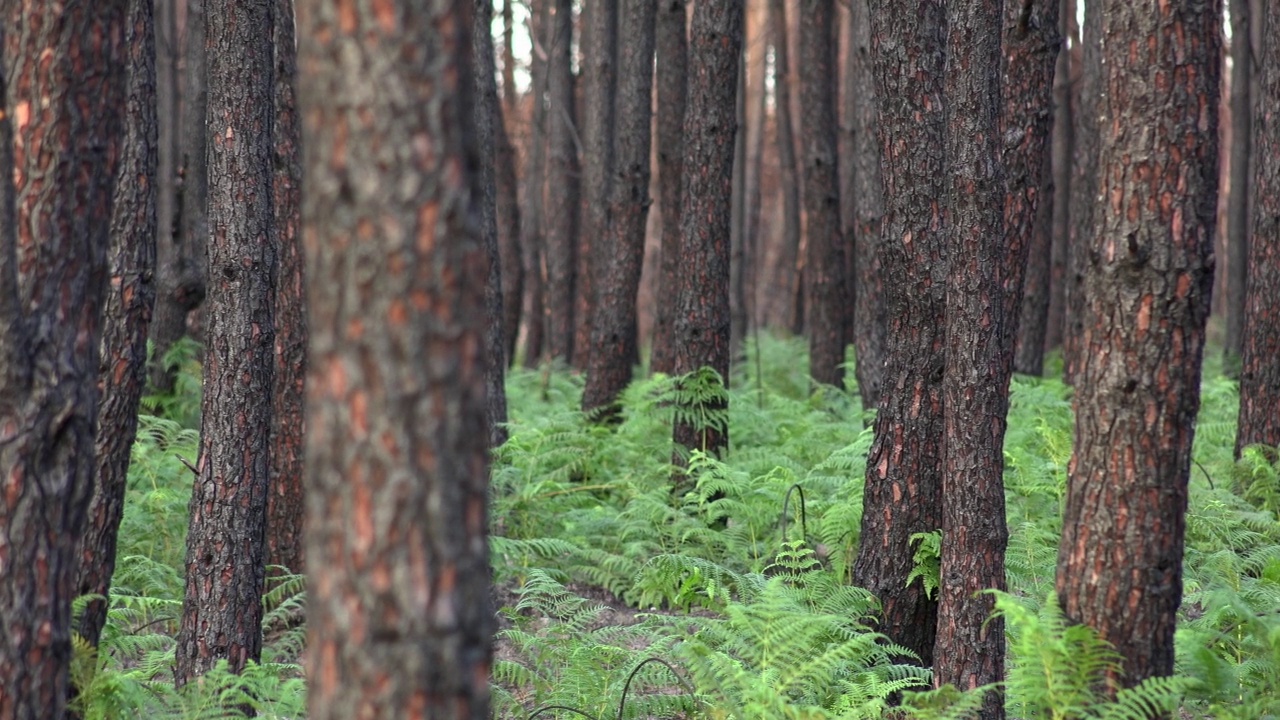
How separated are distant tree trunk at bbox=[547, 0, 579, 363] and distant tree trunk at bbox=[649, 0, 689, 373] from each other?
365 centimetres

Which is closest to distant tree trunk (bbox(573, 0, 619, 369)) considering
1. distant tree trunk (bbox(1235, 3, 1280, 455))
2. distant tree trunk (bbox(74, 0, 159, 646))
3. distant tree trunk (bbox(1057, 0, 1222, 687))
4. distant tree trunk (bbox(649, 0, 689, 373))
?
distant tree trunk (bbox(649, 0, 689, 373))

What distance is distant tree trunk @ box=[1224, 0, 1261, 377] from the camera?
1361 centimetres

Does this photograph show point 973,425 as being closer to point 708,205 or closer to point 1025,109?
point 1025,109

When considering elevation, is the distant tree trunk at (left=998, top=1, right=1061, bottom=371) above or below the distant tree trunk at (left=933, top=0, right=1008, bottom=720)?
above

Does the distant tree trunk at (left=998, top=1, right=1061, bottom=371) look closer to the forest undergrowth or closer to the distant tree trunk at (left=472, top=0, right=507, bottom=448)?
the forest undergrowth

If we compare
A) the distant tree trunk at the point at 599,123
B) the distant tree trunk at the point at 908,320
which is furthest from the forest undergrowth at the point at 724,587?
the distant tree trunk at the point at 599,123

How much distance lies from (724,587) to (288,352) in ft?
9.68

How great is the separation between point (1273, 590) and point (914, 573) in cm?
200

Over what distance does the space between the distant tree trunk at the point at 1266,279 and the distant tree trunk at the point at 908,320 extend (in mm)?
3888

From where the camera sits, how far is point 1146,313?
348 centimetres

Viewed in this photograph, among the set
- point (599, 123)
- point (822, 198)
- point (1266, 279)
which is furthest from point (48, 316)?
point (822, 198)

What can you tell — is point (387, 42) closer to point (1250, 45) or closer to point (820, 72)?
point (820, 72)

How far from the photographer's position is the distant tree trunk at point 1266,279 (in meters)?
8.00

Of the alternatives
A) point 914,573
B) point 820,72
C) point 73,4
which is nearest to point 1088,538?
point 914,573
